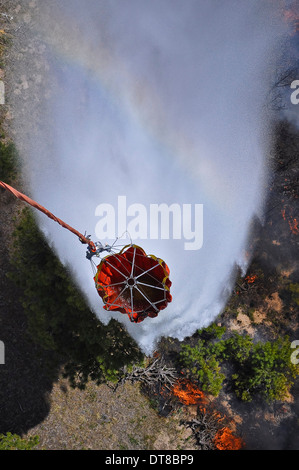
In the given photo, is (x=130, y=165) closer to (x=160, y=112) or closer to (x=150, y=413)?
(x=160, y=112)

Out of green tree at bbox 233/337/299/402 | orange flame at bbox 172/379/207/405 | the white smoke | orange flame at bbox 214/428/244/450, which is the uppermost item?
the white smoke

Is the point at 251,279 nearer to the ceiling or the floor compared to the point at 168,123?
nearer to the floor

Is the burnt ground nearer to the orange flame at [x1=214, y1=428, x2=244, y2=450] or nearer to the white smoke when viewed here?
the orange flame at [x1=214, y1=428, x2=244, y2=450]

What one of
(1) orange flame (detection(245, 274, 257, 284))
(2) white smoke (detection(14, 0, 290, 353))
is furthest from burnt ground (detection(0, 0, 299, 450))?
(2) white smoke (detection(14, 0, 290, 353))

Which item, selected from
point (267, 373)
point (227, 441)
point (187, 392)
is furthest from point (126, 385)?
point (267, 373)

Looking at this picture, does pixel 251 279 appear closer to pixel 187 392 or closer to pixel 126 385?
pixel 187 392

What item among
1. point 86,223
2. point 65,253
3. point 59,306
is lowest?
point 59,306

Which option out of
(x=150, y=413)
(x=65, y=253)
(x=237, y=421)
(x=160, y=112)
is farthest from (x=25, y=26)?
(x=237, y=421)
